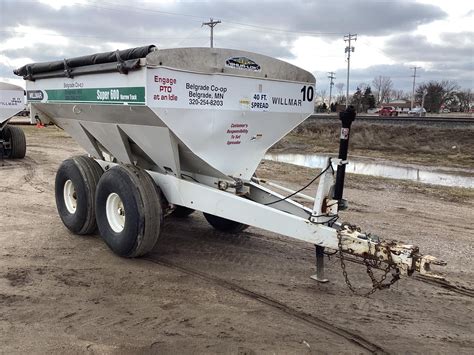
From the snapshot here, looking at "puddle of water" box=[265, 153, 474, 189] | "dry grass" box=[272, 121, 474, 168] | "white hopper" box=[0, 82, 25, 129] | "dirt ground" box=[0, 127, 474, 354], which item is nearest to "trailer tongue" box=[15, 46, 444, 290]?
"dirt ground" box=[0, 127, 474, 354]

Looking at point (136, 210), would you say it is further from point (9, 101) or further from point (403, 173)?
point (403, 173)

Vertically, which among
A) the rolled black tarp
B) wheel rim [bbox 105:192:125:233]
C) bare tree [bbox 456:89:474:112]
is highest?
bare tree [bbox 456:89:474:112]

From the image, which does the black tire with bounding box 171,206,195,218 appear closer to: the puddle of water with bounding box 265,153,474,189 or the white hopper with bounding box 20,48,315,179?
the white hopper with bounding box 20,48,315,179

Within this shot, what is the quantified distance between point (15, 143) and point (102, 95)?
32.0 feet

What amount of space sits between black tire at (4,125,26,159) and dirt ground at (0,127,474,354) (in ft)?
23.6

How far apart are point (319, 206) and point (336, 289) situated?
3.10 ft

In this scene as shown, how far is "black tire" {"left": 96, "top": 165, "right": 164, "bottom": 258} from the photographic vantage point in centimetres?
526

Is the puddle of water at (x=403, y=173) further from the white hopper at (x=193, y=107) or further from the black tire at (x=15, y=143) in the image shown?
the white hopper at (x=193, y=107)

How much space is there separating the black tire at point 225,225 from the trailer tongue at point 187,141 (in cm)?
84

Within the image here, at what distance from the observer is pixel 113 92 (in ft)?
16.9

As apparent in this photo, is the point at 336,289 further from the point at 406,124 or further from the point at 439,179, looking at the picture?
the point at 406,124

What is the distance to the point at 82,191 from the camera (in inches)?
249

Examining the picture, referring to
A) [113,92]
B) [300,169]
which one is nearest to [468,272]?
[113,92]

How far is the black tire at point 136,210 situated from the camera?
5.26 meters
